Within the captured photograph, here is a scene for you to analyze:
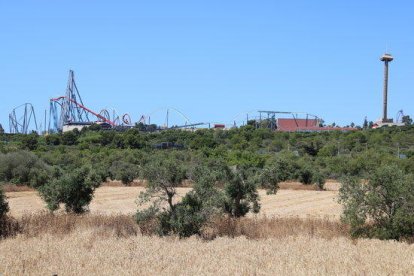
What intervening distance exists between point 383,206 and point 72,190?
15.4 m

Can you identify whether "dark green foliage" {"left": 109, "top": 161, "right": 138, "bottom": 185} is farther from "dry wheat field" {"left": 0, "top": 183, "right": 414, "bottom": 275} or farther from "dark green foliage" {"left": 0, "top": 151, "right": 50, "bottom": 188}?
"dry wheat field" {"left": 0, "top": 183, "right": 414, "bottom": 275}

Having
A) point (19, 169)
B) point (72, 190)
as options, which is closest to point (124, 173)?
point (19, 169)

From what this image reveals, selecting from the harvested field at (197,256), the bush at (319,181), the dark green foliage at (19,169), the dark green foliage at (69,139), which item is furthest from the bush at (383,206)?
the dark green foliage at (69,139)

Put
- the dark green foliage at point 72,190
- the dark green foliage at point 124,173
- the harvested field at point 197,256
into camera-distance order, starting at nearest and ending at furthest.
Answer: the harvested field at point 197,256
the dark green foliage at point 72,190
the dark green foliage at point 124,173

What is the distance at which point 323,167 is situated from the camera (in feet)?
322

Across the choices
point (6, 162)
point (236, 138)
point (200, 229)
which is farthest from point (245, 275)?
point (236, 138)

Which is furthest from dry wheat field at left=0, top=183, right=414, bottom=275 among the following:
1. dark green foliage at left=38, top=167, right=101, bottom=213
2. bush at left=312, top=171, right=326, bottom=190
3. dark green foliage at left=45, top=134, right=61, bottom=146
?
dark green foliage at left=45, top=134, right=61, bottom=146

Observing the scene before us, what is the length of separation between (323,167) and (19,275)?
9001cm

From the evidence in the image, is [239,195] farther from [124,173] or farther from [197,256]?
[124,173]

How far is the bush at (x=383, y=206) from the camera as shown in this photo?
20378 millimetres

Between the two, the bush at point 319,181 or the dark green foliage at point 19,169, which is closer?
the dark green foliage at point 19,169

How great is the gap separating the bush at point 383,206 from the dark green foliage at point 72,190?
1338cm

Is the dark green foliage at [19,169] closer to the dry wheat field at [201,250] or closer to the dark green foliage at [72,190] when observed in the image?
the dark green foliage at [72,190]

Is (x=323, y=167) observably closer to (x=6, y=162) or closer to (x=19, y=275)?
(x=6, y=162)
